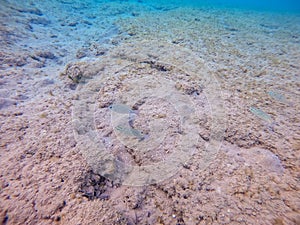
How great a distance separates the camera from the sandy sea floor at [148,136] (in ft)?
6.32

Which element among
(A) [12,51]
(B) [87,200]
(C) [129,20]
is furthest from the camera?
(C) [129,20]

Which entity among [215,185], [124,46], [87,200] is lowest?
[215,185]

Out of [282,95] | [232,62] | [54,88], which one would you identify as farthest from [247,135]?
[54,88]

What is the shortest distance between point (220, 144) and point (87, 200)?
224cm

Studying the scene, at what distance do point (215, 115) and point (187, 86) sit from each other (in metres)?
1.06

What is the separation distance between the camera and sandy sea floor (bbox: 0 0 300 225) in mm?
1926

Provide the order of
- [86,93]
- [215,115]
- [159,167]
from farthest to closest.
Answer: [86,93] → [215,115] → [159,167]

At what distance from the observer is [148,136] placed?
2887 mm

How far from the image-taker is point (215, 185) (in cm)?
Answer: 220

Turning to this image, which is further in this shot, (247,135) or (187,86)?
(187,86)

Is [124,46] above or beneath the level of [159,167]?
above

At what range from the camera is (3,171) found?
82.5 inches

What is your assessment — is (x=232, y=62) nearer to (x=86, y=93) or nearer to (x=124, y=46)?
(x=124, y=46)

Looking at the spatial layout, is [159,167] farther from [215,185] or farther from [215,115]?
[215,115]
